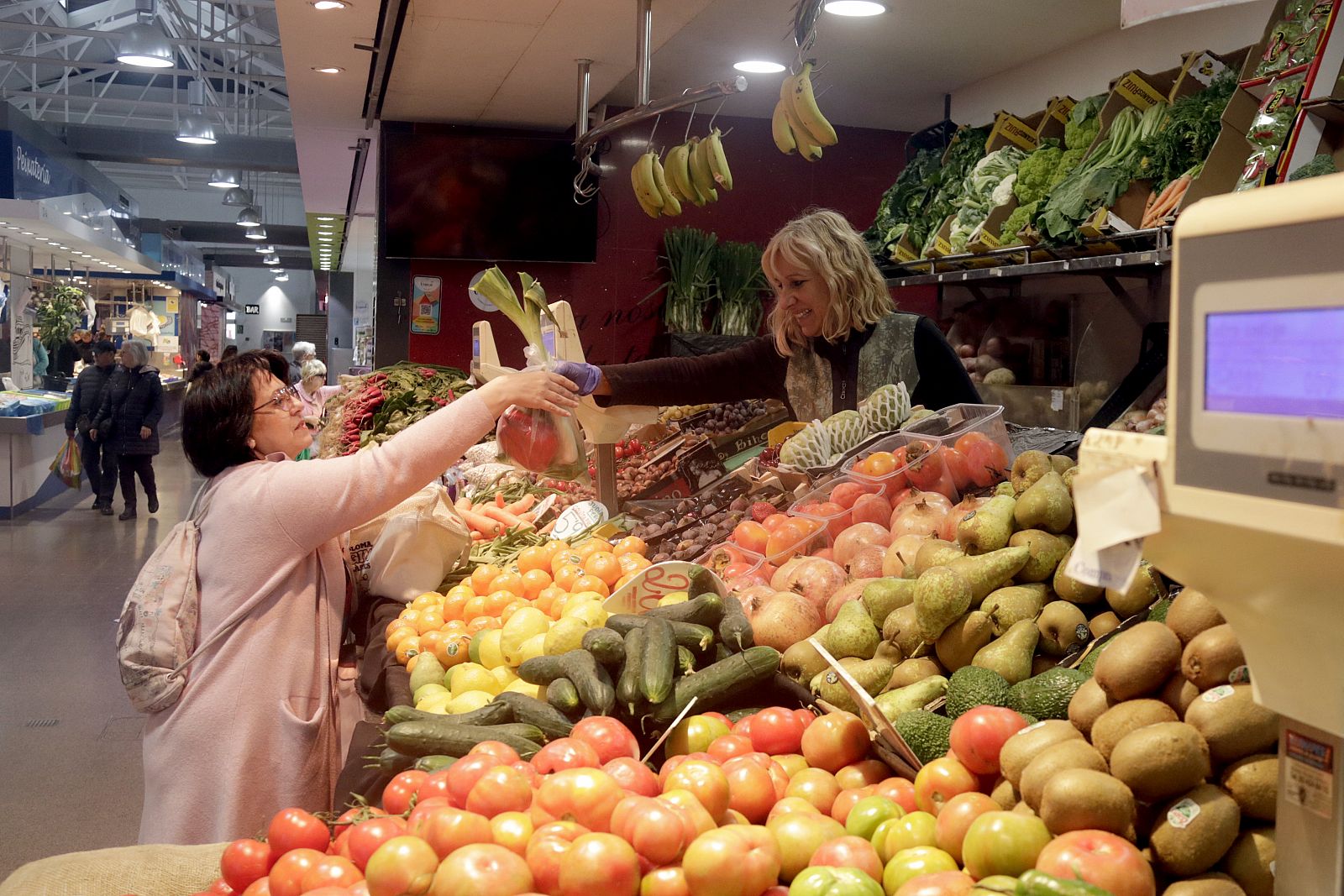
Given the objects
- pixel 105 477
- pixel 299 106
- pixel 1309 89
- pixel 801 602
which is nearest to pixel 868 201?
pixel 299 106

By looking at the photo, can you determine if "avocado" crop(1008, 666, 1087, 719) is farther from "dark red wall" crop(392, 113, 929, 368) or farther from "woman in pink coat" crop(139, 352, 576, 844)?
"dark red wall" crop(392, 113, 929, 368)

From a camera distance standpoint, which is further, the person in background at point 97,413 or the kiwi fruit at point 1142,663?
the person in background at point 97,413

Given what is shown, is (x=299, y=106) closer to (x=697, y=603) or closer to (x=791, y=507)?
(x=791, y=507)

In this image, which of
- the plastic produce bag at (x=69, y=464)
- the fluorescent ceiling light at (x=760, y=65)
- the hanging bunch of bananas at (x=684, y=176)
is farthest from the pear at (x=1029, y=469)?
the plastic produce bag at (x=69, y=464)

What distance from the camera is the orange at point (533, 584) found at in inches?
118

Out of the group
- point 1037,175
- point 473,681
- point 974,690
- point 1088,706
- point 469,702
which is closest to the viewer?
point 1088,706

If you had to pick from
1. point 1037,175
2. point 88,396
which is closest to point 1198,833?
point 1037,175

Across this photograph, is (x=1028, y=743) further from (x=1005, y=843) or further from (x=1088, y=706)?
(x=1005, y=843)

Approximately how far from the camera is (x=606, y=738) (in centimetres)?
171

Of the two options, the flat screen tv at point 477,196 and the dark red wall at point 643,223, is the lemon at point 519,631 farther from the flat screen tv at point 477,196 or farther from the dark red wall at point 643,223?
the flat screen tv at point 477,196

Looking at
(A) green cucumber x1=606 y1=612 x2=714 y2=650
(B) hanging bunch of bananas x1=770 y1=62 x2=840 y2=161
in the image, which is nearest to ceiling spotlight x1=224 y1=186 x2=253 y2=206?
(B) hanging bunch of bananas x1=770 y1=62 x2=840 y2=161

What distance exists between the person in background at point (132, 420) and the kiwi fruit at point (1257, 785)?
1092 centimetres

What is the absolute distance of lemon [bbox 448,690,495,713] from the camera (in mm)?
2191

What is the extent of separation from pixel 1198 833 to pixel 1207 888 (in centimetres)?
5
